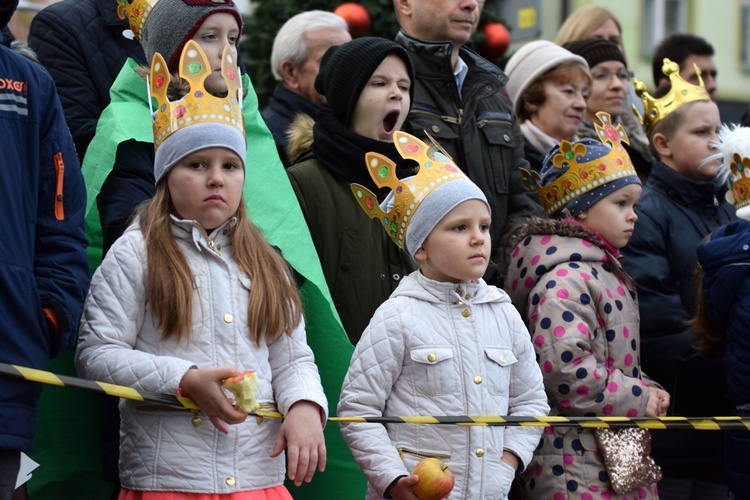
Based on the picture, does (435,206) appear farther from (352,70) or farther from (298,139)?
(298,139)

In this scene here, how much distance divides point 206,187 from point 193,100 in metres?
0.34

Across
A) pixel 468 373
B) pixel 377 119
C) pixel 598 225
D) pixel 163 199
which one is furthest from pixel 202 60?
pixel 598 225

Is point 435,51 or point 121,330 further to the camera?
point 435,51

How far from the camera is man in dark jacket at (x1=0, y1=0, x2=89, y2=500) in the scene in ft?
13.2

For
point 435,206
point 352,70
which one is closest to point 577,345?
point 435,206

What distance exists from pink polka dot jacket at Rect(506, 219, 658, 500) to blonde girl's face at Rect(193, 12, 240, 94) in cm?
160

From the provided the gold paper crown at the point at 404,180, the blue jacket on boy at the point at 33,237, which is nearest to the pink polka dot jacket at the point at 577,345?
the gold paper crown at the point at 404,180

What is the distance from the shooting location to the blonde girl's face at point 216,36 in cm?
518

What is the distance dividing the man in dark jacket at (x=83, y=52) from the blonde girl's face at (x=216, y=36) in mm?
451

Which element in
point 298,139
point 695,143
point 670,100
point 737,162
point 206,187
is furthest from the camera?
point 670,100

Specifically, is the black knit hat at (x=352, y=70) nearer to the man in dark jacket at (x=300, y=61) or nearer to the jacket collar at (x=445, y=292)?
the jacket collar at (x=445, y=292)

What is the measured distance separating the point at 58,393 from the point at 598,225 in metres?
2.52

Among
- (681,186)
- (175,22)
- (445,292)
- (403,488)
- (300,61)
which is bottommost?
(403,488)

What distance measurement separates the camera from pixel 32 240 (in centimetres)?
421
